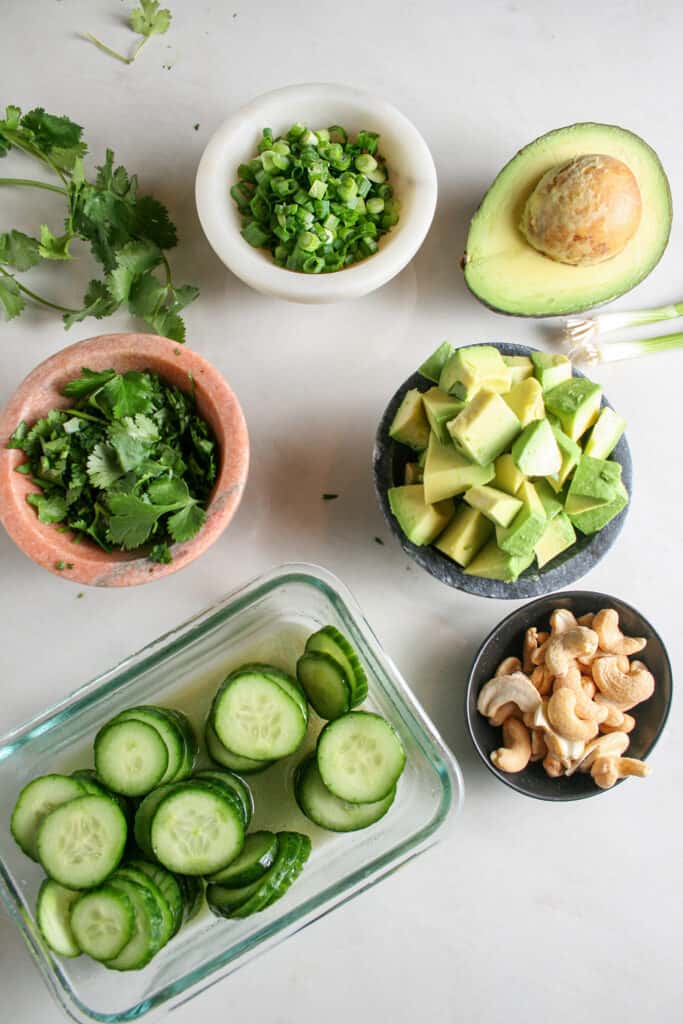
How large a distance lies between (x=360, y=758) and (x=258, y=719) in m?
0.14

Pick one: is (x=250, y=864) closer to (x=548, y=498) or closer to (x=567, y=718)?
(x=567, y=718)

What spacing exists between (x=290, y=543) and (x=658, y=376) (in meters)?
0.65

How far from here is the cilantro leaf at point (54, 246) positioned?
1.28 m

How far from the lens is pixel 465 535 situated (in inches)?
47.1

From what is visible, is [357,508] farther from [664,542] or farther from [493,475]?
[664,542]

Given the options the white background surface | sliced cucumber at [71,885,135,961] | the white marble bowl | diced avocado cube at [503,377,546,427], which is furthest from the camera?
the white background surface

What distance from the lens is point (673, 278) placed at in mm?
1468

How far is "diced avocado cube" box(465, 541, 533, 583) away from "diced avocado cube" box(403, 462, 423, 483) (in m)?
0.13

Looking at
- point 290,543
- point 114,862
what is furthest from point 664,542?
point 114,862

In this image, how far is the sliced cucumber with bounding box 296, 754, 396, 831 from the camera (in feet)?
3.68

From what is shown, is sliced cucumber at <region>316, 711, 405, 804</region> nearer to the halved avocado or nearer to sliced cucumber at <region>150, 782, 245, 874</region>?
sliced cucumber at <region>150, 782, 245, 874</region>

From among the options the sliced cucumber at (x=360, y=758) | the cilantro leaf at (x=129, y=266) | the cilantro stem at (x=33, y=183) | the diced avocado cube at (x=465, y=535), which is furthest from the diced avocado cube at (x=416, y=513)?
the cilantro stem at (x=33, y=183)

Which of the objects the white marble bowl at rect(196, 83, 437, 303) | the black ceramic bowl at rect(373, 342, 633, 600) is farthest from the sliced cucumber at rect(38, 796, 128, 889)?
the white marble bowl at rect(196, 83, 437, 303)

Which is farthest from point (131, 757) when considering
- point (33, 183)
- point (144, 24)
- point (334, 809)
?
point (144, 24)
